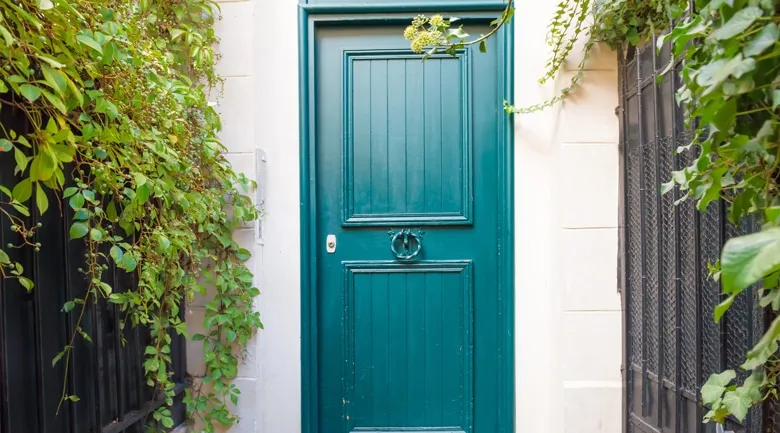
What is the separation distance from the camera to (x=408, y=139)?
2.04 m

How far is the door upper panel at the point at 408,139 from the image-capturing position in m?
2.03

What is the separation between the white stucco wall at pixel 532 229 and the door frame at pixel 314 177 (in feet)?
0.11

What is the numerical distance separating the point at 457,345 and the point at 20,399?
1494 mm

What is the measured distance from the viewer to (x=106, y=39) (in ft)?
3.57

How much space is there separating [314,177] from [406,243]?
1.61 feet

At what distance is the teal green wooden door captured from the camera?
2031 millimetres

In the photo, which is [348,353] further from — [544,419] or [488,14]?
[488,14]

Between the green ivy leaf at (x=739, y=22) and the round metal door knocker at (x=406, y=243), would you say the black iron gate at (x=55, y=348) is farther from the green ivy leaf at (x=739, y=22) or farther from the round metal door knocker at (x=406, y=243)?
the green ivy leaf at (x=739, y=22)

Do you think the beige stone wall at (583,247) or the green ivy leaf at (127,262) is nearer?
the green ivy leaf at (127,262)

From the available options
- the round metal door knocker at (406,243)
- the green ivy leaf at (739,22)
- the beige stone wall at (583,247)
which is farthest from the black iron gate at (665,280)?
the round metal door knocker at (406,243)

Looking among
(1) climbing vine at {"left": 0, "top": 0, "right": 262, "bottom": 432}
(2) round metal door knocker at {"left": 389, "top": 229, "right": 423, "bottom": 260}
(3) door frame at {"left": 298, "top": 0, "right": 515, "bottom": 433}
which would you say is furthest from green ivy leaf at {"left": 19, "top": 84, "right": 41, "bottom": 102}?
(2) round metal door knocker at {"left": 389, "top": 229, "right": 423, "bottom": 260}

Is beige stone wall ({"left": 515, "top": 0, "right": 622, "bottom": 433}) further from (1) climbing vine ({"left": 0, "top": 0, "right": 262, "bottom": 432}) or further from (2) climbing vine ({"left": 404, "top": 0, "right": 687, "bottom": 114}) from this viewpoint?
(1) climbing vine ({"left": 0, "top": 0, "right": 262, "bottom": 432})

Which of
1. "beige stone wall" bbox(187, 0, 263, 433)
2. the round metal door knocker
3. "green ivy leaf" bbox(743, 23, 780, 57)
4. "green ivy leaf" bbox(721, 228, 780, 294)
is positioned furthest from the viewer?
the round metal door knocker

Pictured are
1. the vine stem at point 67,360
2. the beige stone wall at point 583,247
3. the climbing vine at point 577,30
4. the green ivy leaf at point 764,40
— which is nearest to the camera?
the green ivy leaf at point 764,40
